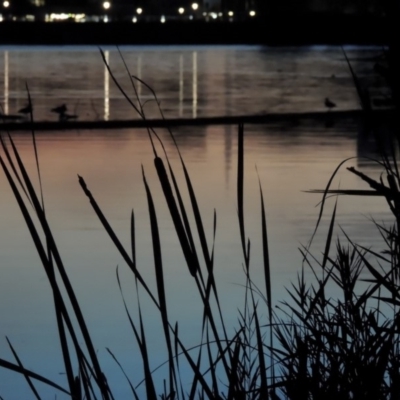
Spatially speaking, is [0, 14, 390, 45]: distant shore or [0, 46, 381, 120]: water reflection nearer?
[0, 46, 381, 120]: water reflection

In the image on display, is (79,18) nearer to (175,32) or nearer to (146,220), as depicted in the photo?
(175,32)

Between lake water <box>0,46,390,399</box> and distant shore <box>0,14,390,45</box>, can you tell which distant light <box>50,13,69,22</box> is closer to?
distant shore <box>0,14,390,45</box>

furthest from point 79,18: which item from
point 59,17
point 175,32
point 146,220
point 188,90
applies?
point 146,220

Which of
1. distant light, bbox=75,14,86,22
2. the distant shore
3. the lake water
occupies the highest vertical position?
the lake water

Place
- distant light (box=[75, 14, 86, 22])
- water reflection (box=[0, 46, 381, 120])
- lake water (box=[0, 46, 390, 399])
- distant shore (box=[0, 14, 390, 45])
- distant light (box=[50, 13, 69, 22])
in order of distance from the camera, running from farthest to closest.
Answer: distant light (box=[75, 14, 86, 22])
distant light (box=[50, 13, 69, 22])
distant shore (box=[0, 14, 390, 45])
water reflection (box=[0, 46, 381, 120])
lake water (box=[0, 46, 390, 399])

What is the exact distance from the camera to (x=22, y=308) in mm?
3439

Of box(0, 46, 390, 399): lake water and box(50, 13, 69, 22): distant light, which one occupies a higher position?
box(0, 46, 390, 399): lake water

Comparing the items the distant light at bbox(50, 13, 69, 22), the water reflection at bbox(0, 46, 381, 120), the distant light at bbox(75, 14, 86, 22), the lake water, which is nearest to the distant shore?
the distant light at bbox(50, 13, 69, 22)

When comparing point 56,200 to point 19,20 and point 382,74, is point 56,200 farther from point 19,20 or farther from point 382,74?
point 19,20

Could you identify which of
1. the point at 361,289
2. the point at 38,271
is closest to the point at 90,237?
the point at 38,271

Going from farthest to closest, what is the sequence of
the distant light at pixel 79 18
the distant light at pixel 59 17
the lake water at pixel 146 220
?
the distant light at pixel 79 18
the distant light at pixel 59 17
the lake water at pixel 146 220

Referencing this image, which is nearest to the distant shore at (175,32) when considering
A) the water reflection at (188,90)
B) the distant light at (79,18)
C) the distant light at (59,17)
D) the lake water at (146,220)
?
→ the distant light at (59,17)

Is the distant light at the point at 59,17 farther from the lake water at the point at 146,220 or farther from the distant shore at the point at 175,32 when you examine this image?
the lake water at the point at 146,220

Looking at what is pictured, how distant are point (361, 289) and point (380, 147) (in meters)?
2.01
